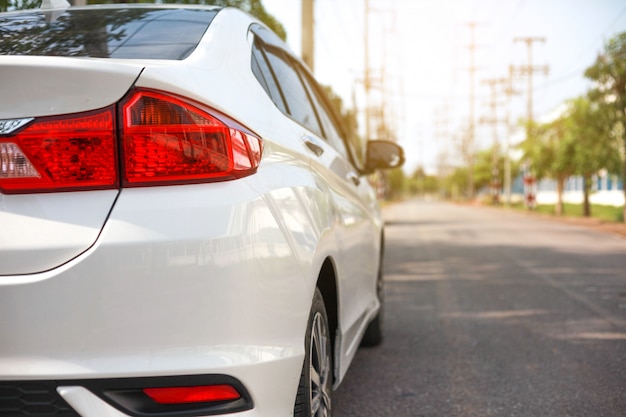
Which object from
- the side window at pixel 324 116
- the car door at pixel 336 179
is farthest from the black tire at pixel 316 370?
the side window at pixel 324 116

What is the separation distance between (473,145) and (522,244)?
84037 millimetres

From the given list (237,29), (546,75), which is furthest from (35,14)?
(546,75)

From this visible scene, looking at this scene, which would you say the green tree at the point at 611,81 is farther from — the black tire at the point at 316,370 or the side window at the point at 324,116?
the black tire at the point at 316,370

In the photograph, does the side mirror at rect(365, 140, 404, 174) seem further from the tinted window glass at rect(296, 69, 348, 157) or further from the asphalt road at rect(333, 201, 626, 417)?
the asphalt road at rect(333, 201, 626, 417)

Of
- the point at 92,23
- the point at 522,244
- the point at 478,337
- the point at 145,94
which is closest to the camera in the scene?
the point at 145,94

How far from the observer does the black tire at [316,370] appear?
2457 mm

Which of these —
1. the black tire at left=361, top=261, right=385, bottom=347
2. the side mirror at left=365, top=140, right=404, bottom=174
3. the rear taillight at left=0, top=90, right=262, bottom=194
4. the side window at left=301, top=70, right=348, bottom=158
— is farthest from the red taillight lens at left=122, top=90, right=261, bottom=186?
the black tire at left=361, top=261, right=385, bottom=347

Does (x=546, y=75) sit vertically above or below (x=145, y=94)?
above

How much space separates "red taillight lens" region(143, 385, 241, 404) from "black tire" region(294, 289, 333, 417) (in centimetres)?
40

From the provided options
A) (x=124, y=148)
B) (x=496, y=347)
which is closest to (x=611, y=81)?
(x=496, y=347)

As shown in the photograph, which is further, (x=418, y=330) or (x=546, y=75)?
(x=546, y=75)

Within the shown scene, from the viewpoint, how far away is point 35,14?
9.66ft

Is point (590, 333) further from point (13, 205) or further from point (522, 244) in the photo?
point (522, 244)

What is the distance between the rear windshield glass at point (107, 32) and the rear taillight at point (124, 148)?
332 millimetres
